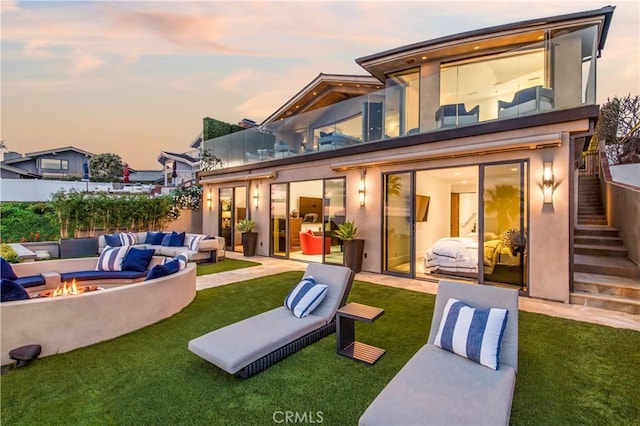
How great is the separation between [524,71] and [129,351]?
26.8 ft

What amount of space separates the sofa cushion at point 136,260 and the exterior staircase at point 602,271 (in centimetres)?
828

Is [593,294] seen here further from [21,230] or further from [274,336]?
[21,230]

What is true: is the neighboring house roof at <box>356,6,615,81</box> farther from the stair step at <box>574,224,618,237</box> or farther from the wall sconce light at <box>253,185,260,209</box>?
the wall sconce light at <box>253,185,260,209</box>

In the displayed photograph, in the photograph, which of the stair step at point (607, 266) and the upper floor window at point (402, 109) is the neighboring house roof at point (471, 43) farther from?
the stair step at point (607, 266)

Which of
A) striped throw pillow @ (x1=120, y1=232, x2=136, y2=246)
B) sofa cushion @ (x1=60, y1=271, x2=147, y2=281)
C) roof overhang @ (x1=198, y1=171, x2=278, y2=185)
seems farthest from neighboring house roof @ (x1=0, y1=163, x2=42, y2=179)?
sofa cushion @ (x1=60, y1=271, x2=147, y2=281)

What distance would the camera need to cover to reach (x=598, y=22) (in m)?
6.91

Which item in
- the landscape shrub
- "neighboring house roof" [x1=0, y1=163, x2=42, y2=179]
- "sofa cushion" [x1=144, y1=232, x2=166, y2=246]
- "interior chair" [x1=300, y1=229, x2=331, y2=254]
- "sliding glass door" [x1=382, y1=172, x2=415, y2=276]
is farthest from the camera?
"neighboring house roof" [x1=0, y1=163, x2=42, y2=179]

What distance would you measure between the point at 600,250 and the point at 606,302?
2.59m

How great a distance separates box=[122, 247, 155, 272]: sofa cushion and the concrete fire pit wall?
2215 millimetres

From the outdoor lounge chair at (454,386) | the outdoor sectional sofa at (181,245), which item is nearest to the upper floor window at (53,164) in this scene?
the outdoor sectional sofa at (181,245)

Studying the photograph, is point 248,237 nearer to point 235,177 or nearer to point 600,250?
point 235,177

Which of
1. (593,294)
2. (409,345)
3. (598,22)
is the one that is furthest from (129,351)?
(598,22)

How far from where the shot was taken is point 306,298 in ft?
13.0

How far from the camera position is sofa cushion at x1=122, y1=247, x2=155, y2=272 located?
6.42m
